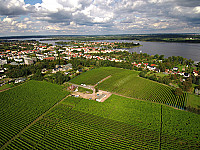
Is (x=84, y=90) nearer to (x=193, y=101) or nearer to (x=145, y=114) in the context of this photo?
(x=145, y=114)

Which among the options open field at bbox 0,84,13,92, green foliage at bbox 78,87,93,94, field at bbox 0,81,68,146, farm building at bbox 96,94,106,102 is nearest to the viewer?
field at bbox 0,81,68,146

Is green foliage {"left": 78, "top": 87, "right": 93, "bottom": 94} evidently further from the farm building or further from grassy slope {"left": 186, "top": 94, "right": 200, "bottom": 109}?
grassy slope {"left": 186, "top": 94, "right": 200, "bottom": 109}

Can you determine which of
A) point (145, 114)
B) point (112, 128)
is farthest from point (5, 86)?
point (145, 114)

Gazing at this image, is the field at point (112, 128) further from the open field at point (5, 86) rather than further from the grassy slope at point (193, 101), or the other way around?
the open field at point (5, 86)

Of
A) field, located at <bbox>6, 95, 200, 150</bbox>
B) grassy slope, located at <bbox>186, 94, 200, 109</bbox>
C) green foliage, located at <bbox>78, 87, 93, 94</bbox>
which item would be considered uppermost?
Answer: green foliage, located at <bbox>78, 87, 93, 94</bbox>

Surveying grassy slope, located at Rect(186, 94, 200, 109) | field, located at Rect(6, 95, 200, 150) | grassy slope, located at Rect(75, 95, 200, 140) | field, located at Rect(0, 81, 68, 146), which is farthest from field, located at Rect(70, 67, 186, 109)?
field, located at Rect(0, 81, 68, 146)

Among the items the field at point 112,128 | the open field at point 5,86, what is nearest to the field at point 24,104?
the field at point 112,128
